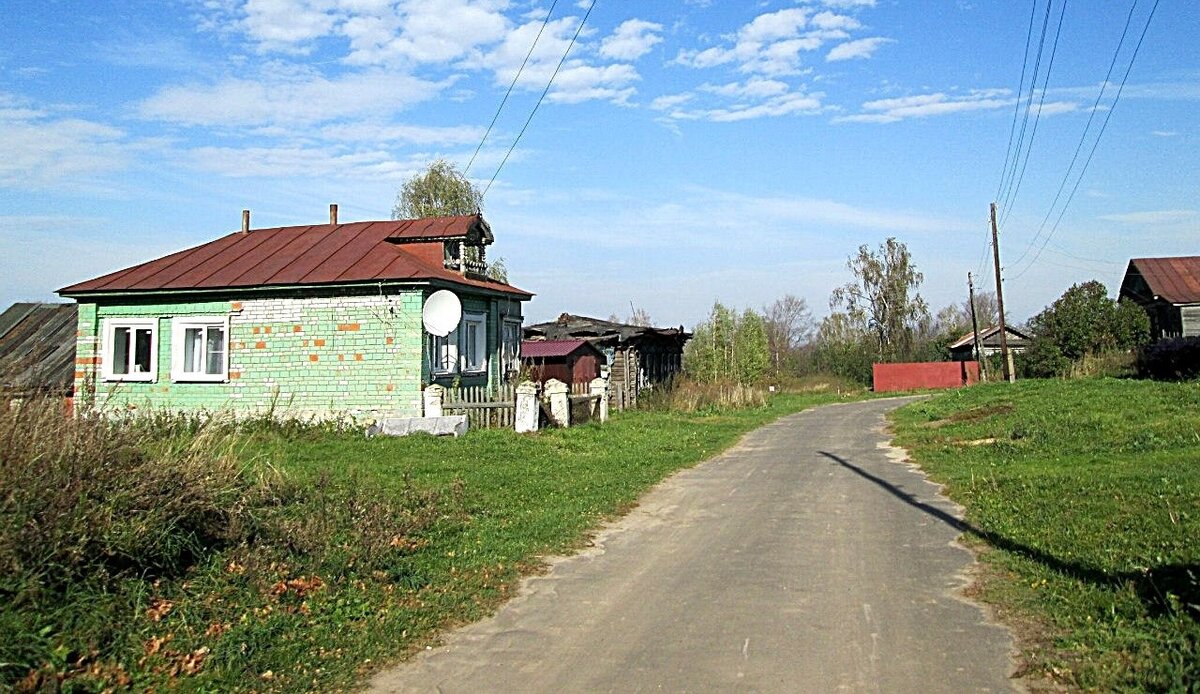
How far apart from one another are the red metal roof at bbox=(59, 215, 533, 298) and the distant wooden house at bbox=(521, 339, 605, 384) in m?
4.04

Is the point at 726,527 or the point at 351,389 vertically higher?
the point at 351,389

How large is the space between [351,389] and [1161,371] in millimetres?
24387

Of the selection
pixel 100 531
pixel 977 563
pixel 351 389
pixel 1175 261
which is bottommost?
pixel 977 563

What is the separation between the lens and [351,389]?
19.6 m

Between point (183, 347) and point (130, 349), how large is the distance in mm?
1470

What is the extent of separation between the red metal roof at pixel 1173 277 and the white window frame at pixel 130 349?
4464 centimetres

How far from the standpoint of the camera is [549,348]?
93.6ft

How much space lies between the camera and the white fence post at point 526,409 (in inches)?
717

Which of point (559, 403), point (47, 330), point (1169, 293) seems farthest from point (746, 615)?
point (1169, 293)

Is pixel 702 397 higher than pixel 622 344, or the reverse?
pixel 622 344

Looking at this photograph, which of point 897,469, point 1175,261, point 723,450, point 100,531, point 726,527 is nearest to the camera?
point 100,531

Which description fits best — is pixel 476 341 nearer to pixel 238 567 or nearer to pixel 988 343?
pixel 238 567

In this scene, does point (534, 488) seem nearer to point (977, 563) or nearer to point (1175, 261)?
point (977, 563)

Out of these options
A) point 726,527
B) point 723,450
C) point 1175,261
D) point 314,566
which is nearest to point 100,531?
point 314,566
